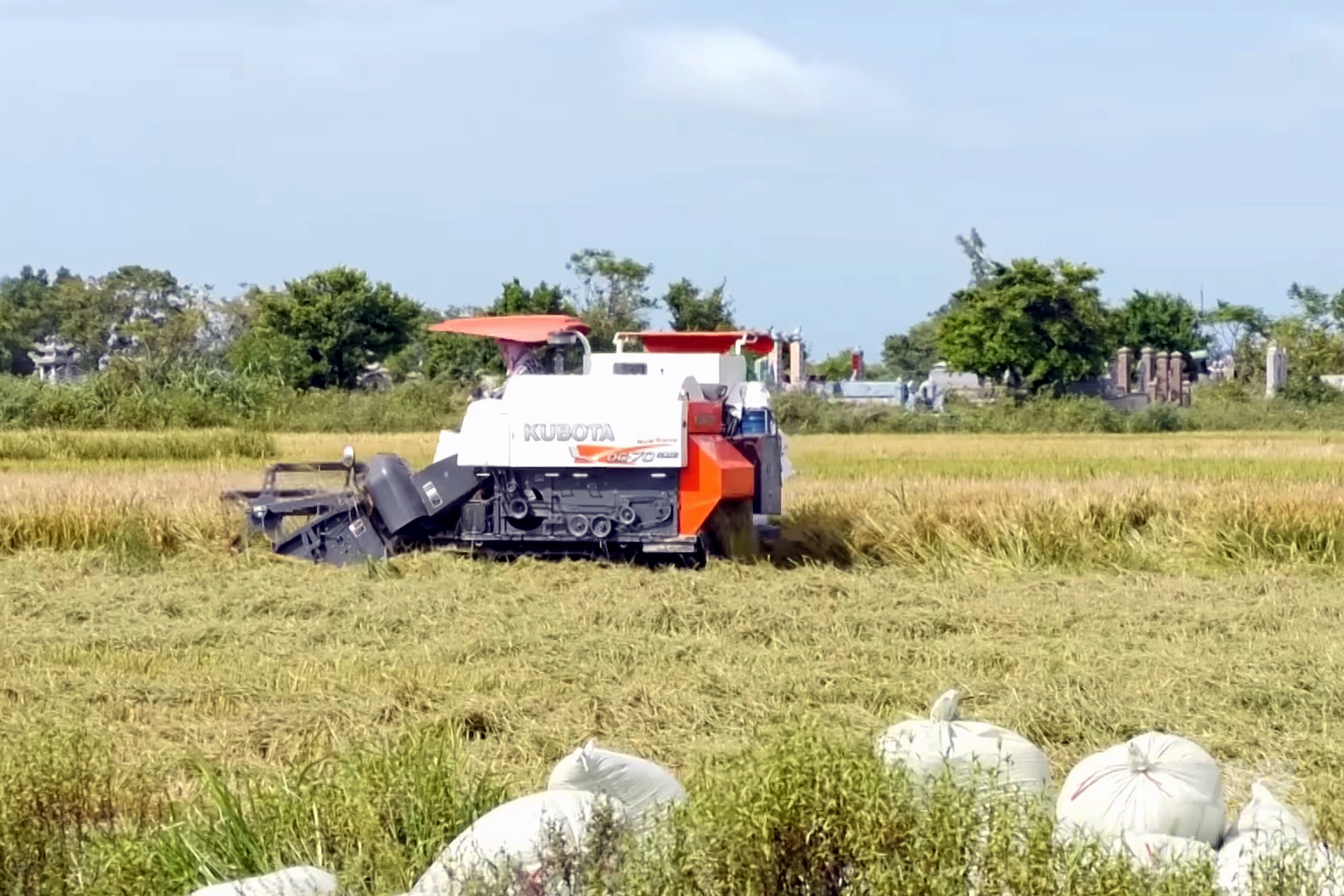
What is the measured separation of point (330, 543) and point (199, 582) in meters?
1.11

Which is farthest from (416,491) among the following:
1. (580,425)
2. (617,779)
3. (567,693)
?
(617,779)

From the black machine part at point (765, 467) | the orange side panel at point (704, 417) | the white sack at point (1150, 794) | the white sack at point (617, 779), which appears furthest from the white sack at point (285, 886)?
the black machine part at point (765, 467)

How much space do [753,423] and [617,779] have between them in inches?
311

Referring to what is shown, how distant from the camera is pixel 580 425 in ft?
36.7

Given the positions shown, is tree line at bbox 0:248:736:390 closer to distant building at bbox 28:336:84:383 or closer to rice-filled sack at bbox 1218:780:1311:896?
distant building at bbox 28:336:84:383

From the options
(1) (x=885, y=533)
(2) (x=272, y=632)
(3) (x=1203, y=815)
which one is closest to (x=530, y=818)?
(3) (x=1203, y=815)

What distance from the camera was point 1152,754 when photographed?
4.39 metres

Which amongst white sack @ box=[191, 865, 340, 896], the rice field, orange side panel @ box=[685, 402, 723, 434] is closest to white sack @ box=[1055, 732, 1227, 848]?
the rice field

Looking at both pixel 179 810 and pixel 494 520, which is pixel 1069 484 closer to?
pixel 494 520

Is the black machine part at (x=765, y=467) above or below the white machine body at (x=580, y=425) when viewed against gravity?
below

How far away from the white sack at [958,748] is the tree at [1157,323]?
60.9 m

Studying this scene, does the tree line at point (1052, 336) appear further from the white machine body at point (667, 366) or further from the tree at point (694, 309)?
the white machine body at point (667, 366)

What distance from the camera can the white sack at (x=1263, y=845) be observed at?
12.0 ft

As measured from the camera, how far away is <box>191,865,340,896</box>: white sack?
368 centimetres
